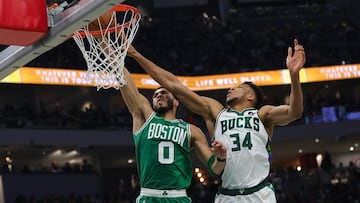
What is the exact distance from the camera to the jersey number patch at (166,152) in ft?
18.0

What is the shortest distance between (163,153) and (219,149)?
28.3 inches

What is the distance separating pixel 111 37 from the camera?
19.3 ft

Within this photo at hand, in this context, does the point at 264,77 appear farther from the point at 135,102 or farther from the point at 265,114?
the point at 265,114

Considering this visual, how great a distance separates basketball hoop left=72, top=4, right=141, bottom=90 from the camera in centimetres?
571

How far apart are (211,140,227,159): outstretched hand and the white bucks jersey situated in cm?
25

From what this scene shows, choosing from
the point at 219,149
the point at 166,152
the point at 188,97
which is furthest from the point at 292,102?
the point at 166,152

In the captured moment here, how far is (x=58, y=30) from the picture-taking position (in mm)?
5055

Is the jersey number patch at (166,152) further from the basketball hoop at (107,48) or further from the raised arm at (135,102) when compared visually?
the basketball hoop at (107,48)

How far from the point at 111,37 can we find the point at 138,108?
2.13 feet

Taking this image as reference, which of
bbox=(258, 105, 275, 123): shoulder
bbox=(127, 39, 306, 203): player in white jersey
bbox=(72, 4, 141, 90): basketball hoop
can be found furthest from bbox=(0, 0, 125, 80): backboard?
bbox=(258, 105, 275, 123): shoulder

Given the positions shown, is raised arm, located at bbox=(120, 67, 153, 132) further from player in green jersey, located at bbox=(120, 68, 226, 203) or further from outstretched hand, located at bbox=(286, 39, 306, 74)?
outstretched hand, located at bbox=(286, 39, 306, 74)

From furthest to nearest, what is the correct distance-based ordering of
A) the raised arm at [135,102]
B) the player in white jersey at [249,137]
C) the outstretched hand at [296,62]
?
the raised arm at [135,102]
the player in white jersey at [249,137]
the outstretched hand at [296,62]

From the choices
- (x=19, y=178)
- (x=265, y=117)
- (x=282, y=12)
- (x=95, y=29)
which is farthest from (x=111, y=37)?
(x=282, y=12)

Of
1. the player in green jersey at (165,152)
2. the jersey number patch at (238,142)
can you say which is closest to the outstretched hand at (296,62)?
the jersey number patch at (238,142)
